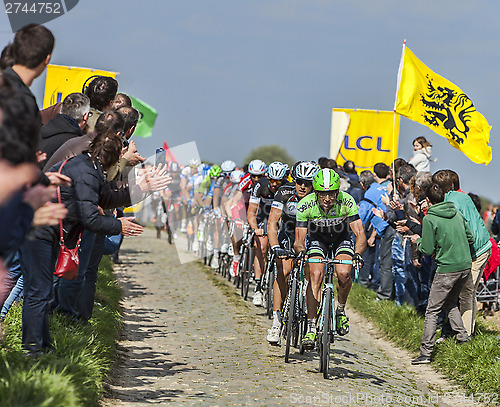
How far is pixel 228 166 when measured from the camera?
18359 mm

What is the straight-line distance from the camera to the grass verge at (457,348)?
28.3 feet

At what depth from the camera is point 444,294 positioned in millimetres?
10148

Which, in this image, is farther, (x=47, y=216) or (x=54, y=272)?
(x=54, y=272)

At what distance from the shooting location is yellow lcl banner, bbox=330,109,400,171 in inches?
866

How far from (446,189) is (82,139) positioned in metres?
4.79

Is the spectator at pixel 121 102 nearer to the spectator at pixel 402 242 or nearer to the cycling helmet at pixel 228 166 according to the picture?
the spectator at pixel 402 242

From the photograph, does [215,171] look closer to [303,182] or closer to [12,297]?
[303,182]

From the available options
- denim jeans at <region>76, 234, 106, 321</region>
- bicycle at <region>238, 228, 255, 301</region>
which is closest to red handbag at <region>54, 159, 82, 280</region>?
denim jeans at <region>76, 234, 106, 321</region>

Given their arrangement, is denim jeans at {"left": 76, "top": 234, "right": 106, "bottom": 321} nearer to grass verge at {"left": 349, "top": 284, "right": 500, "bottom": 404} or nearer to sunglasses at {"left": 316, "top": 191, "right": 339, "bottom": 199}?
Result: sunglasses at {"left": 316, "top": 191, "right": 339, "bottom": 199}

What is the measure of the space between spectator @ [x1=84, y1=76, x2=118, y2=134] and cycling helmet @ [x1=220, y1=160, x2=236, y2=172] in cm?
905

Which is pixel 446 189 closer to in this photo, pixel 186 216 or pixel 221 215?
pixel 221 215

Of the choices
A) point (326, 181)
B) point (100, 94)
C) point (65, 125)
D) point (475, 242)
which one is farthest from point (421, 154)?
point (65, 125)

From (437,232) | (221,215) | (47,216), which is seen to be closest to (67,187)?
(47,216)

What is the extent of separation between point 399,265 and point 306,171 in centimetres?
353
